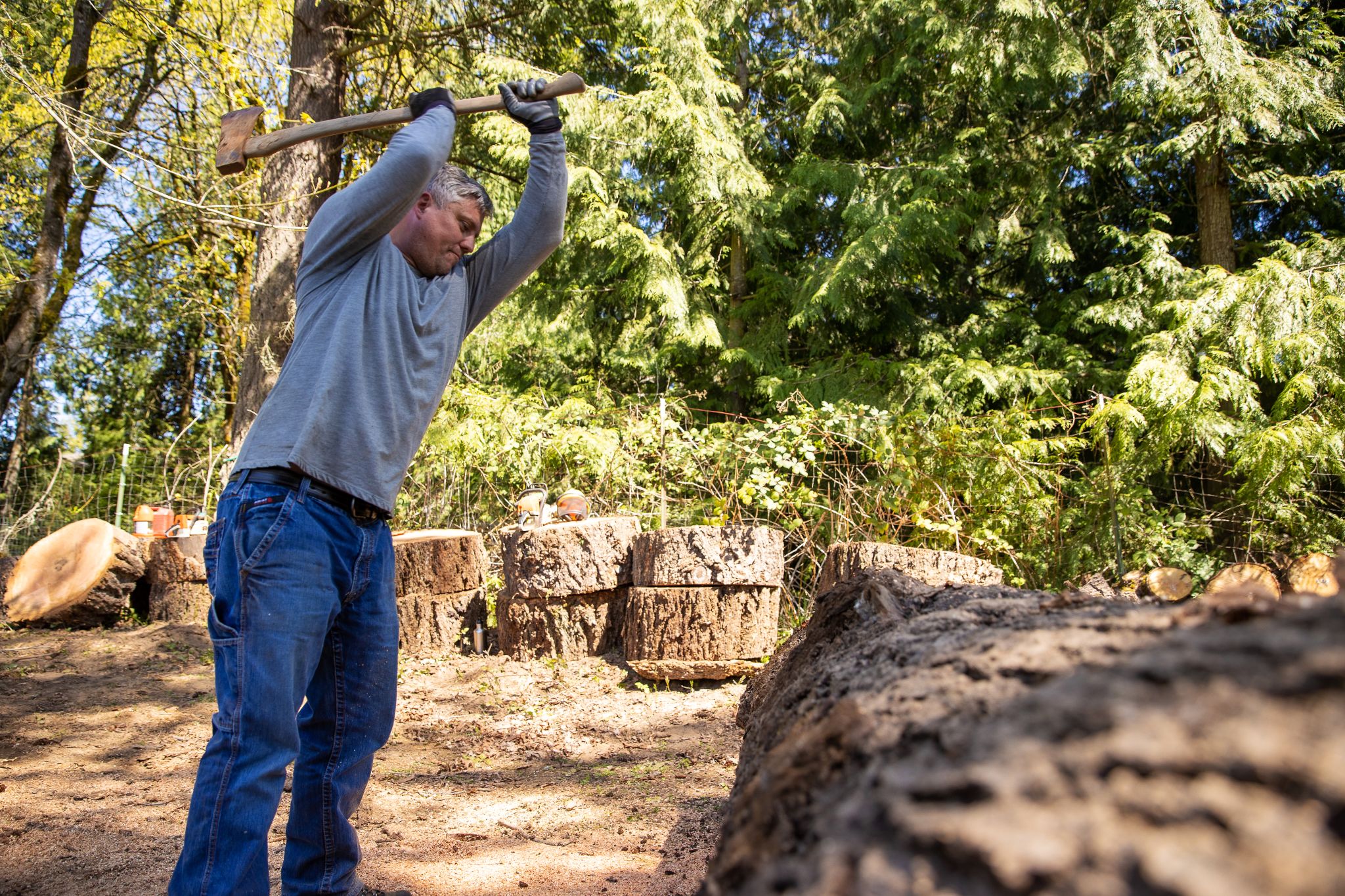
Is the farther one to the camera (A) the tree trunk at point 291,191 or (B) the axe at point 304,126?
(A) the tree trunk at point 291,191

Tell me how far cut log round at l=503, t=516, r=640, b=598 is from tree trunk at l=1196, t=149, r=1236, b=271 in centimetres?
675

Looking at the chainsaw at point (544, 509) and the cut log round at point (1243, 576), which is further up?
the chainsaw at point (544, 509)

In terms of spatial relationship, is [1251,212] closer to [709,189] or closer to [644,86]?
[709,189]

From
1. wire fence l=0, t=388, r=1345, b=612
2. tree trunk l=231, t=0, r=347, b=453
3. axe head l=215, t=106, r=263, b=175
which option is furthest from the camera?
tree trunk l=231, t=0, r=347, b=453

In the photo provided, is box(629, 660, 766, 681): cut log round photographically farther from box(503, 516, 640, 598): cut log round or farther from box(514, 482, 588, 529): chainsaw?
box(514, 482, 588, 529): chainsaw

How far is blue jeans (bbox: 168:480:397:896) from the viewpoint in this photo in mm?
1751

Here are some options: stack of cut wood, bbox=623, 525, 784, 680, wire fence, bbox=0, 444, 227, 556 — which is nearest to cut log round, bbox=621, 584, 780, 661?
stack of cut wood, bbox=623, 525, 784, 680

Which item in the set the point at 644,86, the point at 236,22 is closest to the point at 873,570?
the point at 236,22

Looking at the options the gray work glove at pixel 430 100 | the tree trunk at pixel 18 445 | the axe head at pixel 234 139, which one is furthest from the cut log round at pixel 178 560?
the gray work glove at pixel 430 100

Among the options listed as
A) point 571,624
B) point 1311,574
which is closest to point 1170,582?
point 1311,574

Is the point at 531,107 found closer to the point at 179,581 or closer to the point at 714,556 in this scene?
the point at 714,556

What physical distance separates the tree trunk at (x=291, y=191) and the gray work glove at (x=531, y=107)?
443 centimetres

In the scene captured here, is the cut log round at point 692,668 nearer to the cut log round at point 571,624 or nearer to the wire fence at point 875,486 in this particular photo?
the cut log round at point 571,624

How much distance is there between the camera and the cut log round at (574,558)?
5.02 m
